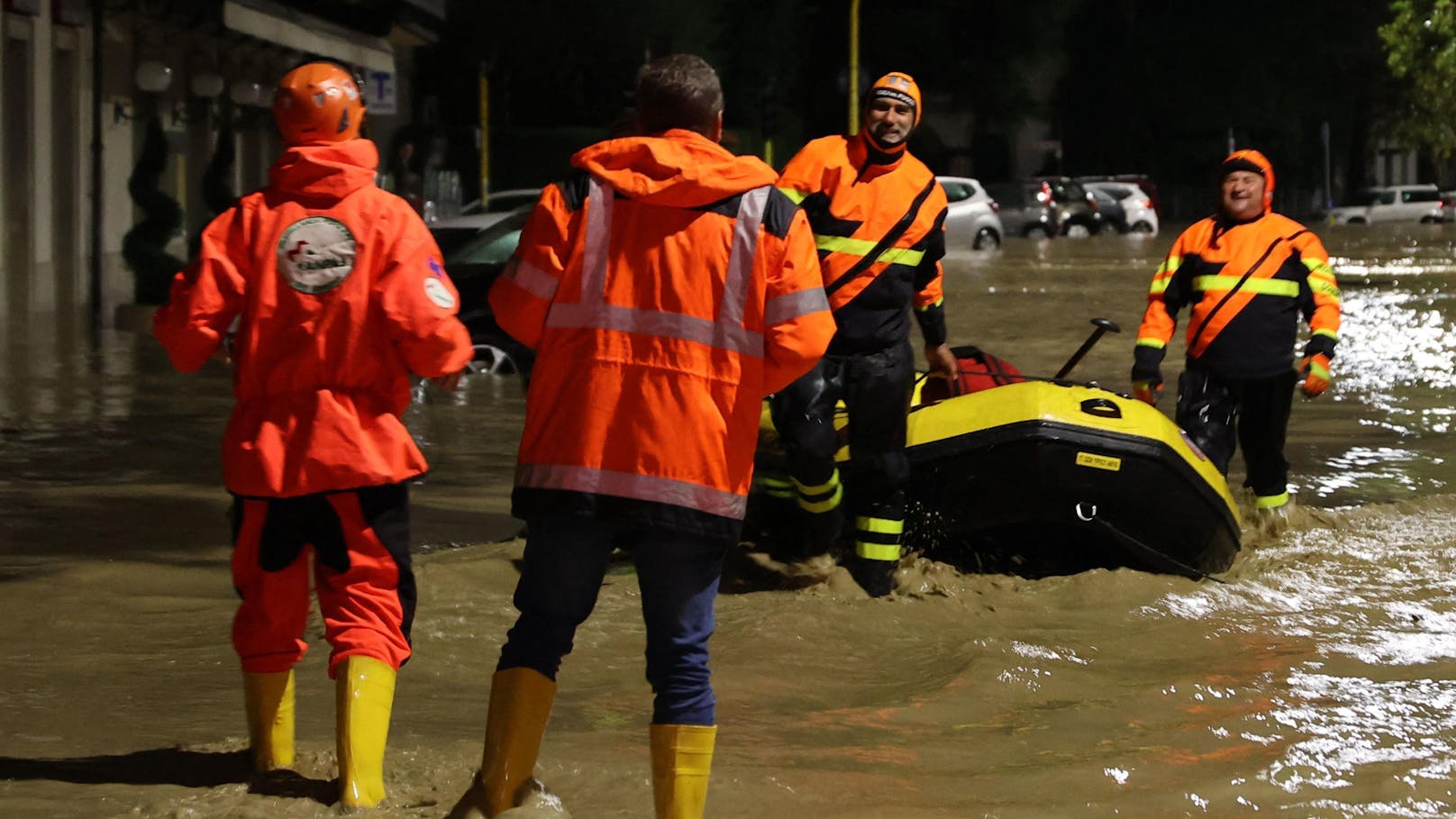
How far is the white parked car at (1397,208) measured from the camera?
2303 inches

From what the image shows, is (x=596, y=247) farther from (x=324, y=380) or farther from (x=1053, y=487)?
(x=1053, y=487)

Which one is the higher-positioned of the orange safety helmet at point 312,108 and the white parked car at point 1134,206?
the white parked car at point 1134,206

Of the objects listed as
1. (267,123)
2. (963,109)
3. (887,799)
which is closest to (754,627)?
(887,799)

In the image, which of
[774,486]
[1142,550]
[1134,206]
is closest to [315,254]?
[774,486]

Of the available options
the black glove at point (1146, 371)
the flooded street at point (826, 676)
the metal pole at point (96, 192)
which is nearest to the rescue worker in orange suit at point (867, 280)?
the flooded street at point (826, 676)

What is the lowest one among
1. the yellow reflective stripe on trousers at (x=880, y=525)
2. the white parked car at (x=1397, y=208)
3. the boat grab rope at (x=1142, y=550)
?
the boat grab rope at (x=1142, y=550)

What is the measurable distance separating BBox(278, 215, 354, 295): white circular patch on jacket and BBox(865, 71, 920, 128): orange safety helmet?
281cm

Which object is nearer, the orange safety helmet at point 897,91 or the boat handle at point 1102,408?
the orange safety helmet at point 897,91

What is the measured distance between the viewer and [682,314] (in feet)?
13.5

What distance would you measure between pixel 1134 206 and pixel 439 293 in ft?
145

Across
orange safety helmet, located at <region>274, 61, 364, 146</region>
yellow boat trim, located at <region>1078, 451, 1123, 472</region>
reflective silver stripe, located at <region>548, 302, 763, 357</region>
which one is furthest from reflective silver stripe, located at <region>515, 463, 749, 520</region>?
yellow boat trim, located at <region>1078, 451, 1123, 472</region>

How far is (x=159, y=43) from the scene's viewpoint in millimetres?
28156

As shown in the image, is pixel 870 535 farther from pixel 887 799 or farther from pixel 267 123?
pixel 267 123

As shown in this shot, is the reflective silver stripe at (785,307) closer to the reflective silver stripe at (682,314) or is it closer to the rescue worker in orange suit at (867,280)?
the reflective silver stripe at (682,314)
